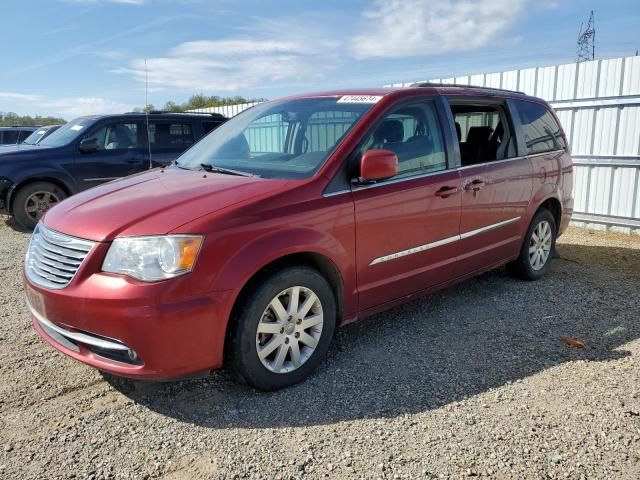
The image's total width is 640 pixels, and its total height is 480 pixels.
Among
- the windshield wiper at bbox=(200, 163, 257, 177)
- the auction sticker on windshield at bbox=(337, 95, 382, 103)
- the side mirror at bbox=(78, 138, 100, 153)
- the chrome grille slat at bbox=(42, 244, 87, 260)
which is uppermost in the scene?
the auction sticker on windshield at bbox=(337, 95, 382, 103)

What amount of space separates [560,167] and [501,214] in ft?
4.15

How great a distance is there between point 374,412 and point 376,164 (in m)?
1.47

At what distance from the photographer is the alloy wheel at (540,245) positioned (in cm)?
520

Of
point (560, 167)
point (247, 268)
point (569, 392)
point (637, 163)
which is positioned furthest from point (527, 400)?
point (637, 163)

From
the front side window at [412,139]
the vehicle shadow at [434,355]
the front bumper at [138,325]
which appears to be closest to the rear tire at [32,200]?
the vehicle shadow at [434,355]

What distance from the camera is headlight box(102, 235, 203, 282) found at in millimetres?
2611

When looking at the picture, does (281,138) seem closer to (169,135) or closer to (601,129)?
(169,135)

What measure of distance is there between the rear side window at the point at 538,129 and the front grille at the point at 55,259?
158 inches

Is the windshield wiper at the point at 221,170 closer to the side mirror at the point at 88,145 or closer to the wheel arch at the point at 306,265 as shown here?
the wheel arch at the point at 306,265

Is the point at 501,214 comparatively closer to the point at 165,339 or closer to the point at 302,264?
the point at 302,264

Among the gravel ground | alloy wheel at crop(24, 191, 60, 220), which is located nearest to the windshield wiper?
the gravel ground

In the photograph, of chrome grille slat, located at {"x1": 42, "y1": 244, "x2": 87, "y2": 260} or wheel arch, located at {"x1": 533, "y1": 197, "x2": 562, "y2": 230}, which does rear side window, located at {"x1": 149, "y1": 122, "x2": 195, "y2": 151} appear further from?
chrome grille slat, located at {"x1": 42, "y1": 244, "x2": 87, "y2": 260}

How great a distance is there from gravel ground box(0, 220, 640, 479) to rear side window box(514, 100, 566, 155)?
71.8 inches

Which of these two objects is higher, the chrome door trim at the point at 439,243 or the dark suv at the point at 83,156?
the dark suv at the point at 83,156
